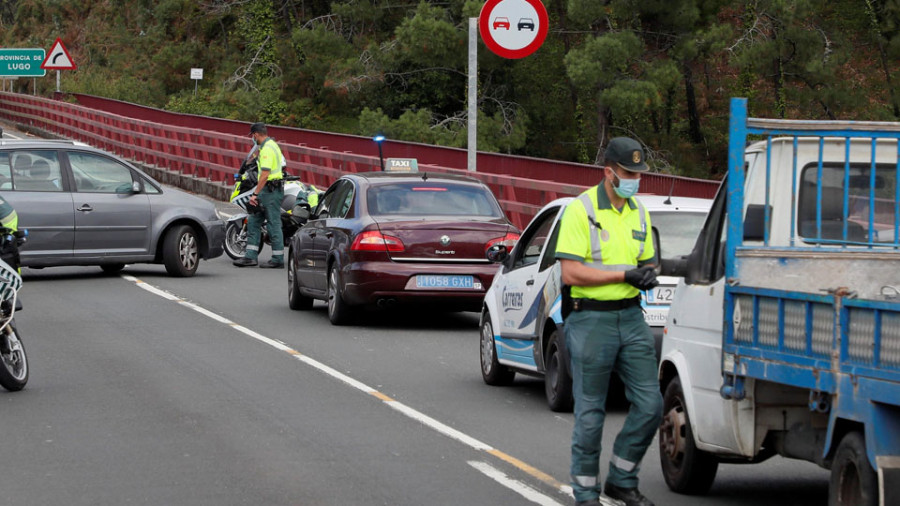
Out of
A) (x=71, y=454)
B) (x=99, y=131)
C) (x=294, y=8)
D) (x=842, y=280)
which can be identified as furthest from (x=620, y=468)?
(x=294, y=8)

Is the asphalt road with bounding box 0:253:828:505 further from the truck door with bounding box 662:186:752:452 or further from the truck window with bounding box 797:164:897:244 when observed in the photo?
the truck window with bounding box 797:164:897:244

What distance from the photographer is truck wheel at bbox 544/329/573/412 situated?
33.8 feet

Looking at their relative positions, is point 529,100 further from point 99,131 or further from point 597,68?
point 99,131

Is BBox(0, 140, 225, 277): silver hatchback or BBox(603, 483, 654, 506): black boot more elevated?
BBox(0, 140, 225, 277): silver hatchback

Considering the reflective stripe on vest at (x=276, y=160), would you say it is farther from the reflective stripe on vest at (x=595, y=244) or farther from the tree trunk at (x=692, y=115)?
the tree trunk at (x=692, y=115)

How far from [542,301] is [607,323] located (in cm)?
347

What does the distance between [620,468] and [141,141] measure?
115 ft

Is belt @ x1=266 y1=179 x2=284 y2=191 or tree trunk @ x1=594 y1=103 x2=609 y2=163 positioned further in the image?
tree trunk @ x1=594 y1=103 x2=609 y2=163

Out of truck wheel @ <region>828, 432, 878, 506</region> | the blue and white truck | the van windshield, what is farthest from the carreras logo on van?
truck wheel @ <region>828, 432, 878, 506</region>

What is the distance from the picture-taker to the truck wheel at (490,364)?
11.7 m

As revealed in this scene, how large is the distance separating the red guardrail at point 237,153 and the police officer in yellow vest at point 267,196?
115 inches

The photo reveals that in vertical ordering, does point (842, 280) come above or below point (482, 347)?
above

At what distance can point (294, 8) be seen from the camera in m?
63.4

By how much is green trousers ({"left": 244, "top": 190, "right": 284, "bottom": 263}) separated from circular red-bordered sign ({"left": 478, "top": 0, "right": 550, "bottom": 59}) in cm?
357
